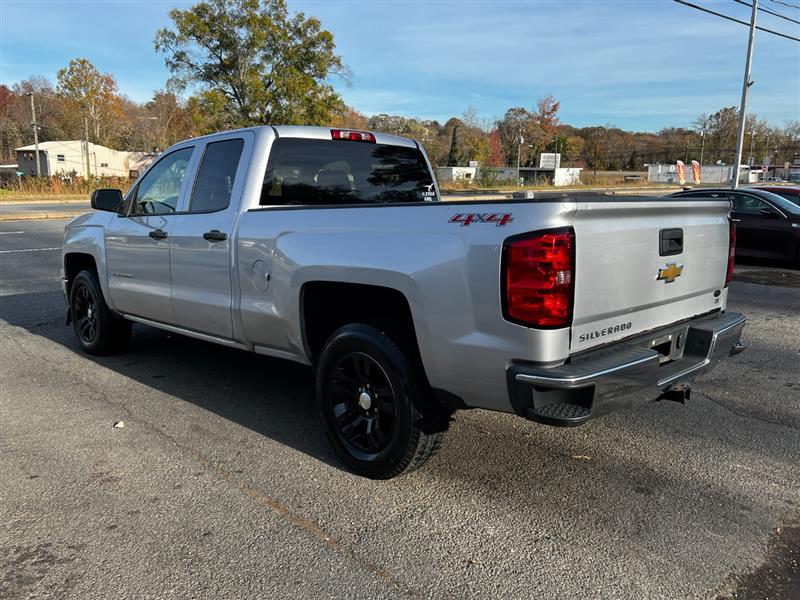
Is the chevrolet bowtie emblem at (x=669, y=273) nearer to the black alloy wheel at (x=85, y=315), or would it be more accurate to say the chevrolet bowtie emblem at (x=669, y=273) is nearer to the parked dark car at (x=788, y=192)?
the black alloy wheel at (x=85, y=315)

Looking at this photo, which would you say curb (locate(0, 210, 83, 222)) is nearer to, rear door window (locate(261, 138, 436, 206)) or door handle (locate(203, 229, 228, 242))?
door handle (locate(203, 229, 228, 242))

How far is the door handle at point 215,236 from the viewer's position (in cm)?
421

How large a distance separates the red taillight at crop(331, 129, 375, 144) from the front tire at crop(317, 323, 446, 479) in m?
1.78

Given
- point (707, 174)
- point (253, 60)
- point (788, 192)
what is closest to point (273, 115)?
point (253, 60)

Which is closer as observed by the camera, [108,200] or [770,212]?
[108,200]

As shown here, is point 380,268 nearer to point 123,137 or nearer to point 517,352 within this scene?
point 517,352

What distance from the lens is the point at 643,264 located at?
3.18m

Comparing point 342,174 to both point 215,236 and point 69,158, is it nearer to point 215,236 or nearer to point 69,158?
point 215,236

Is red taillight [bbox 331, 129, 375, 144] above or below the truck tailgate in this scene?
above

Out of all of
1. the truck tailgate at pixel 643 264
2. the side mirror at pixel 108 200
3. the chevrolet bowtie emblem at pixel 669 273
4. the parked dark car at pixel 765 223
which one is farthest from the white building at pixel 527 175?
the chevrolet bowtie emblem at pixel 669 273

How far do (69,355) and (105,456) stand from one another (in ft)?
8.83

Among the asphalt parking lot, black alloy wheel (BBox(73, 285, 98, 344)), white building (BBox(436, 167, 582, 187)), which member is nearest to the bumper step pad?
the asphalt parking lot

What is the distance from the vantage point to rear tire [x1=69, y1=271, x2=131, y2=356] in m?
5.82

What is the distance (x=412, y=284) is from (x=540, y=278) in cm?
68
